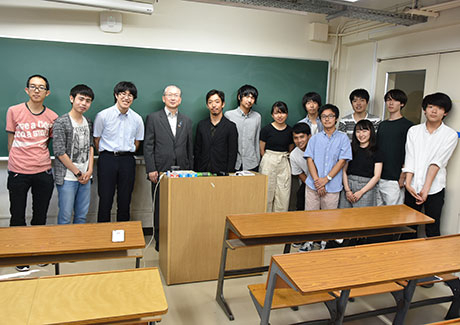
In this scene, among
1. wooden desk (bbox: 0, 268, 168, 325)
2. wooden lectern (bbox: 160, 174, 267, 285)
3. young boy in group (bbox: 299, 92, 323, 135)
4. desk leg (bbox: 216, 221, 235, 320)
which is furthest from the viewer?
young boy in group (bbox: 299, 92, 323, 135)

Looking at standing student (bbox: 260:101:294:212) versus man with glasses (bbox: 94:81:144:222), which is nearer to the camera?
man with glasses (bbox: 94:81:144:222)

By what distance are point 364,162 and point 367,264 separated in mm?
1850

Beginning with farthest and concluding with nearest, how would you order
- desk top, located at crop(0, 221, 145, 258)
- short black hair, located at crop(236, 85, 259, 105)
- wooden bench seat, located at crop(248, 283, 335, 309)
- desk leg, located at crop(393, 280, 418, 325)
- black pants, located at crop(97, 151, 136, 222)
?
short black hair, located at crop(236, 85, 259, 105)
black pants, located at crop(97, 151, 136, 222)
desk leg, located at crop(393, 280, 418, 325)
wooden bench seat, located at crop(248, 283, 335, 309)
desk top, located at crop(0, 221, 145, 258)

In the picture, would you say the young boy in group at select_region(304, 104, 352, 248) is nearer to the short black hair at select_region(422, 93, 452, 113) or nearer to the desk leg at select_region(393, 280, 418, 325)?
the short black hair at select_region(422, 93, 452, 113)

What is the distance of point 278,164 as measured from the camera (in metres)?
4.03

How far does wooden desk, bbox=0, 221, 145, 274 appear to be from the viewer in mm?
2014

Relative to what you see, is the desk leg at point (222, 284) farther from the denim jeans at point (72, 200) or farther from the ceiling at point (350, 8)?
the ceiling at point (350, 8)

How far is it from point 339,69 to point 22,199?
4141mm

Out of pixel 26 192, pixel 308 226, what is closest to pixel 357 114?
pixel 308 226

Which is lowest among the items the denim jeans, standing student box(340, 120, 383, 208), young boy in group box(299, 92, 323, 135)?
the denim jeans

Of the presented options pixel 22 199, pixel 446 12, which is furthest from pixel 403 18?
pixel 22 199

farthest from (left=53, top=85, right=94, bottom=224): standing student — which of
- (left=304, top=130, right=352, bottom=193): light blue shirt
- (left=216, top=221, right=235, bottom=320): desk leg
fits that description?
(left=304, top=130, right=352, bottom=193): light blue shirt

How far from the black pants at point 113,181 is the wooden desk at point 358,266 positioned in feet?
7.40

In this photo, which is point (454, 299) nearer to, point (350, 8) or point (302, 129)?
point (302, 129)
